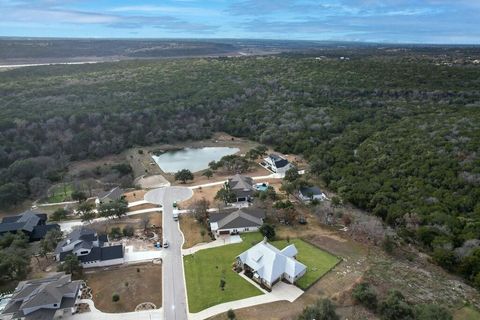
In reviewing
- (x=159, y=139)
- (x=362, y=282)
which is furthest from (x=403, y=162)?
(x=159, y=139)

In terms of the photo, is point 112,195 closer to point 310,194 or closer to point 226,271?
point 226,271

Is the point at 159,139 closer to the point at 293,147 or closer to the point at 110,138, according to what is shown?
the point at 110,138

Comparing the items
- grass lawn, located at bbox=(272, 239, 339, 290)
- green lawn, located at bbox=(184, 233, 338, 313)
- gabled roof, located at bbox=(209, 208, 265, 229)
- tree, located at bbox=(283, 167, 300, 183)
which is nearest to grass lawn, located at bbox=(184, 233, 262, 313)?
green lawn, located at bbox=(184, 233, 338, 313)

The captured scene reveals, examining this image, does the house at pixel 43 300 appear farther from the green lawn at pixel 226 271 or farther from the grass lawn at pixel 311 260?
the grass lawn at pixel 311 260

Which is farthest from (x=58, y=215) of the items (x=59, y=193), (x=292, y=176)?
(x=292, y=176)

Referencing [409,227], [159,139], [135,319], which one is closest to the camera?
[135,319]

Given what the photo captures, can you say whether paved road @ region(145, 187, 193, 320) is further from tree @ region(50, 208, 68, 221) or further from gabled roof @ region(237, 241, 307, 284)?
tree @ region(50, 208, 68, 221)

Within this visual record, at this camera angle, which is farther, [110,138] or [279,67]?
[279,67]

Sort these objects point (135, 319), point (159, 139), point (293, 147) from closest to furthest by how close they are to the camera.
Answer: point (135, 319) → point (293, 147) → point (159, 139)
